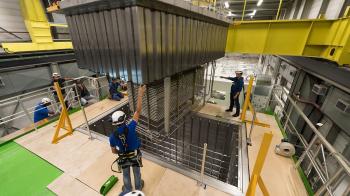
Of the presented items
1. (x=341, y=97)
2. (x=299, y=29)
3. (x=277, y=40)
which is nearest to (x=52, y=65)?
(x=277, y=40)

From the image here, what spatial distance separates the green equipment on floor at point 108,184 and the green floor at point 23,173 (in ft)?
4.08

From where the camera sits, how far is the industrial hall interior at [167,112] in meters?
3.16

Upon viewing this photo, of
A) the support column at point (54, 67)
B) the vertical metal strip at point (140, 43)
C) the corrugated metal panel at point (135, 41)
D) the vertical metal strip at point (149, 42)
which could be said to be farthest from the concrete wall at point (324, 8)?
the support column at point (54, 67)

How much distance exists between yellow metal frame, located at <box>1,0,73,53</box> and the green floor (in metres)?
5.49

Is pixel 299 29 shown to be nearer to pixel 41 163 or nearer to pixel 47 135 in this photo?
pixel 41 163

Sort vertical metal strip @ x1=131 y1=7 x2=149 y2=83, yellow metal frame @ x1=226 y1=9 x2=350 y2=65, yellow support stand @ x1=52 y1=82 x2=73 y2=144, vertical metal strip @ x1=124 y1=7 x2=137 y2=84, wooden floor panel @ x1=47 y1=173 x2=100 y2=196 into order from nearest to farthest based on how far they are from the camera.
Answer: vertical metal strip @ x1=131 y1=7 x2=149 y2=83 < vertical metal strip @ x1=124 y1=7 x2=137 y2=84 < wooden floor panel @ x1=47 y1=173 x2=100 y2=196 < yellow metal frame @ x1=226 y1=9 x2=350 y2=65 < yellow support stand @ x1=52 y1=82 x2=73 y2=144

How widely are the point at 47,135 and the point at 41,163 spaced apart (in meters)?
1.43

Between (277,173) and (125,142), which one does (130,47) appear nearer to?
(125,142)

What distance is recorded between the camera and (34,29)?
808 centimetres

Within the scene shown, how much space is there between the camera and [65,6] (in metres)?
3.35

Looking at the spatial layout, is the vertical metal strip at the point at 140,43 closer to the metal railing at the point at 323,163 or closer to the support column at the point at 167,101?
the support column at the point at 167,101

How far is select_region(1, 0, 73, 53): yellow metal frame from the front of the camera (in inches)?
300

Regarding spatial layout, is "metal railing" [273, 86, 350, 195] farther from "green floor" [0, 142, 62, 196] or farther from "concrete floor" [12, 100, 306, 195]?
"green floor" [0, 142, 62, 196]

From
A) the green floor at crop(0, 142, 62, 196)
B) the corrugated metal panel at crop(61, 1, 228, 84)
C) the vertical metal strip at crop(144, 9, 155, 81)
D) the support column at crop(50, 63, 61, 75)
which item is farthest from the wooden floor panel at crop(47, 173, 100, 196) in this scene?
the support column at crop(50, 63, 61, 75)
